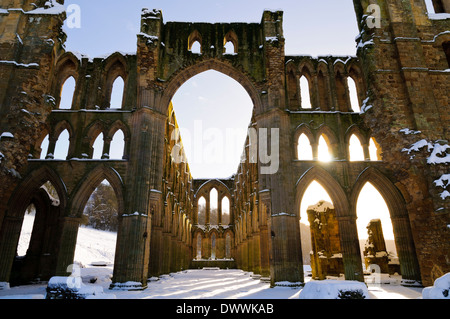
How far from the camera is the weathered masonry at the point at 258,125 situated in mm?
11703

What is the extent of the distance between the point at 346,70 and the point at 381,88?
4.27m

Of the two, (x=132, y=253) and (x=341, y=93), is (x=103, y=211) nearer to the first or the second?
(x=132, y=253)

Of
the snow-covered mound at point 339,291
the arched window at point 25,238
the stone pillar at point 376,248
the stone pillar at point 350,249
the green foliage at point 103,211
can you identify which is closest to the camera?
the snow-covered mound at point 339,291

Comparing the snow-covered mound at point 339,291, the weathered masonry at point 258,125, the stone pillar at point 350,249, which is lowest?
the snow-covered mound at point 339,291

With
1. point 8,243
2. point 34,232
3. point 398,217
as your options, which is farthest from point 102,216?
point 398,217

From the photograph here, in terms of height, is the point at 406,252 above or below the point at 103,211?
below

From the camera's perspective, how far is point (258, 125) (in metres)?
14.8

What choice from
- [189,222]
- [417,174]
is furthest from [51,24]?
[189,222]

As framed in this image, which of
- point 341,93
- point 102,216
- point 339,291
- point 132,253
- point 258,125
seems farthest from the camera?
point 102,216

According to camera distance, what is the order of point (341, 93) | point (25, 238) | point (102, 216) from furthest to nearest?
point (102, 216) → point (25, 238) → point (341, 93)

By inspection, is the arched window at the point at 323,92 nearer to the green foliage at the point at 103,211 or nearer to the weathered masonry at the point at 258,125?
the weathered masonry at the point at 258,125

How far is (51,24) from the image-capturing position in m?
13.6

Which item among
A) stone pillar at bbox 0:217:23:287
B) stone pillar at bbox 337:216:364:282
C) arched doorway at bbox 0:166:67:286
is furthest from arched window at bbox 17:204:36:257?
stone pillar at bbox 337:216:364:282

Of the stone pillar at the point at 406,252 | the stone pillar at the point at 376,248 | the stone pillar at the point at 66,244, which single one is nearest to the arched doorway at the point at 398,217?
the stone pillar at the point at 406,252
